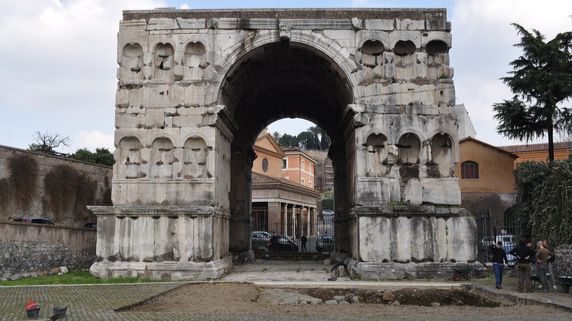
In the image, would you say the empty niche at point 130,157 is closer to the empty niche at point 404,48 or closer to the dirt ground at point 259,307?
the dirt ground at point 259,307

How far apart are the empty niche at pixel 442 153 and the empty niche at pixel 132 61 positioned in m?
8.63

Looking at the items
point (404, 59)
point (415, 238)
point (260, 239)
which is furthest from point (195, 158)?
point (260, 239)

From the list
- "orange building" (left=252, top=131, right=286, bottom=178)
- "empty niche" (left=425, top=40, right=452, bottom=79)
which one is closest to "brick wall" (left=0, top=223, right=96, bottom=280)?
"empty niche" (left=425, top=40, right=452, bottom=79)

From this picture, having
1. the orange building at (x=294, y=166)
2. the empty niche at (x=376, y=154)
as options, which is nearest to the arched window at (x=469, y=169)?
the empty niche at (x=376, y=154)

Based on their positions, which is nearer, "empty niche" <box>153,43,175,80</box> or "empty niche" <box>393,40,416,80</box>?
"empty niche" <box>393,40,416,80</box>

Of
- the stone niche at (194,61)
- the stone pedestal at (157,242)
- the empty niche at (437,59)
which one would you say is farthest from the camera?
the stone niche at (194,61)

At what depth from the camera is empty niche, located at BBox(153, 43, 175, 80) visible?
15609mm

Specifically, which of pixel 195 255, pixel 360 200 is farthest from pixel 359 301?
pixel 195 255

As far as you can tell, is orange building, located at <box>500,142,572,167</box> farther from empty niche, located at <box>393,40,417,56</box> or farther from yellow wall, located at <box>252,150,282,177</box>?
empty niche, located at <box>393,40,417,56</box>

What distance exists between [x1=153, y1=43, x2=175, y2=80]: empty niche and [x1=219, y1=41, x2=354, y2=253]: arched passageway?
1672 mm

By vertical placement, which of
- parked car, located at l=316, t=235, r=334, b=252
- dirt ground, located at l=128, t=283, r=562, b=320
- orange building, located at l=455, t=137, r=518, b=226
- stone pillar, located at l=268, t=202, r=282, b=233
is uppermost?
orange building, located at l=455, t=137, r=518, b=226

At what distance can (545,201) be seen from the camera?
51.4 ft

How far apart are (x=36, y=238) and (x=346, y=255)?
10.4 meters

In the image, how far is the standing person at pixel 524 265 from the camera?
40.4ft
